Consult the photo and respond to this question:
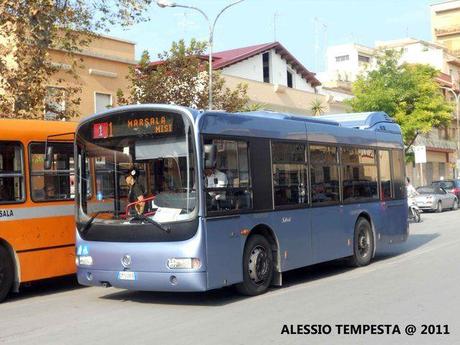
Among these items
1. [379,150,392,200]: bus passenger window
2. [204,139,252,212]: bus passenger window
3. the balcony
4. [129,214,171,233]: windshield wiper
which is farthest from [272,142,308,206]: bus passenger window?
the balcony

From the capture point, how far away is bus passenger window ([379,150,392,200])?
13.2m

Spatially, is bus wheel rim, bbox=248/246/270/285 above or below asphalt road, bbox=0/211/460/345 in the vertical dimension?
above

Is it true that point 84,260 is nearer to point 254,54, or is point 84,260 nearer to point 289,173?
point 289,173

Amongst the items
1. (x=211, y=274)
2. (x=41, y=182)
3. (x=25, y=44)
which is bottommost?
(x=211, y=274)

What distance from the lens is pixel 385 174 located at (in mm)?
13398

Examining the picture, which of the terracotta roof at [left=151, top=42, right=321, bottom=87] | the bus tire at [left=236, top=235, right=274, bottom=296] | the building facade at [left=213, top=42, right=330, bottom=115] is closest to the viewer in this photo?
the bus tire at [left=236, top=235, right=274, bottom=296]

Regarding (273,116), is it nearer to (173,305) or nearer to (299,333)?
(173,305)

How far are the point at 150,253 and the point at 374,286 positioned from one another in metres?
3.71

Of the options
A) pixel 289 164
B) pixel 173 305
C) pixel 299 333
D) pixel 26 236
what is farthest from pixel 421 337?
pixel 26 236

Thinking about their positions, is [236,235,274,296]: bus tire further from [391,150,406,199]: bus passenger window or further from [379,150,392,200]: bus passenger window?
[391,150,406,199]: bus passenger window

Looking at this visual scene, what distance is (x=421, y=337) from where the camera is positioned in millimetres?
6535

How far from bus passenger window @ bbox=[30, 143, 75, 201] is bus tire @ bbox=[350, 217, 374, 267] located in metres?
5.51

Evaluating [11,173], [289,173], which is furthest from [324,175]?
[11,173]

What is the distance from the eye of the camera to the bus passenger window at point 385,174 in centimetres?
1324
